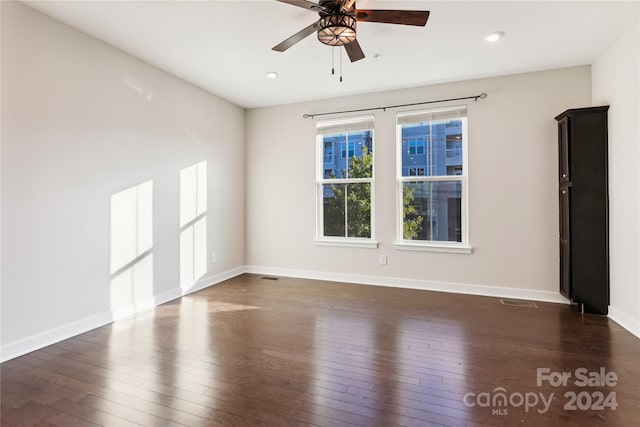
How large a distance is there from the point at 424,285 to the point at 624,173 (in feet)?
7.87

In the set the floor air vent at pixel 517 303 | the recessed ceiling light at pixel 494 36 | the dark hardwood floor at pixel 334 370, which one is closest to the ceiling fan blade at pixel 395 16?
the recessed ceiling light at pixel 494 36

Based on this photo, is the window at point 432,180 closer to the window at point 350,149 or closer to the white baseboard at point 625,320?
the window at point 350,149

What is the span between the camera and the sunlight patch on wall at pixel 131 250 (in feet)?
10.5

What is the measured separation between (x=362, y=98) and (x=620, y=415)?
4154mm

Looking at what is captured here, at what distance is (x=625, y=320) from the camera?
9.63ft

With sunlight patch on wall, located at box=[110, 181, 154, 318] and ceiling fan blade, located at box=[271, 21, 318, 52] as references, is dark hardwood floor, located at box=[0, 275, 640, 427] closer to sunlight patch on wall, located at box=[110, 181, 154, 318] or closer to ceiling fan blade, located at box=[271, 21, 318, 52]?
sunlight patch on wall, located at box=[110, 181, 154, 318]

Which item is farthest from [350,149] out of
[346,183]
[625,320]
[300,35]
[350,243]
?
[625,320]

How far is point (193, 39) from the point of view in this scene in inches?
119

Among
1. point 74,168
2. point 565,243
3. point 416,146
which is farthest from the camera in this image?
point 416,146

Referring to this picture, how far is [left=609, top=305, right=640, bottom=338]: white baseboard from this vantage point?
2773 millimetres

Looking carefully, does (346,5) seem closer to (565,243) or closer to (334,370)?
(334,370)

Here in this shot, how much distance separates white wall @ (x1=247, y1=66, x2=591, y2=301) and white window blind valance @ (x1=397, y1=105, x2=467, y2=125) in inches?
4.0

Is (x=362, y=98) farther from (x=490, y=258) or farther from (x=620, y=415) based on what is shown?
(x=620, y=415)

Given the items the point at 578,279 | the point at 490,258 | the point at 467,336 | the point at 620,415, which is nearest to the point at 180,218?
the point at 467,336
